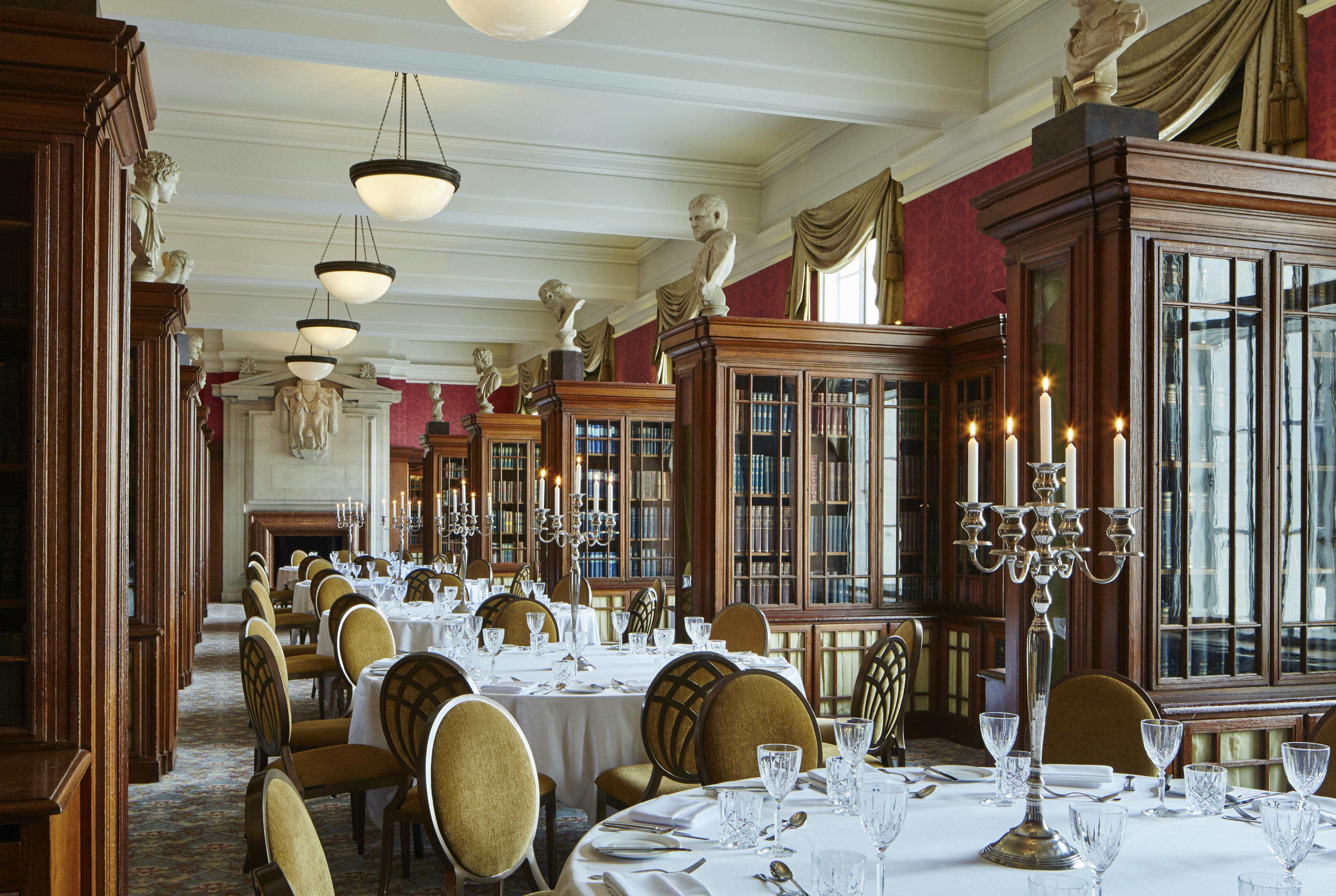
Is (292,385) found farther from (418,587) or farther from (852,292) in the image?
(852,292)

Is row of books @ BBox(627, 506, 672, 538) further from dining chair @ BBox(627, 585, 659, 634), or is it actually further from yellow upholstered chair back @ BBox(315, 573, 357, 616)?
yellow upholstered chair back @ BBox(315, 573, 357, 616)

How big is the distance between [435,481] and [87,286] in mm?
14019

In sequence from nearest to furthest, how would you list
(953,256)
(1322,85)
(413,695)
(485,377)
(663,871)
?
(663,871) → (413,695) → (1322,85) → (953,256) → (485,377)

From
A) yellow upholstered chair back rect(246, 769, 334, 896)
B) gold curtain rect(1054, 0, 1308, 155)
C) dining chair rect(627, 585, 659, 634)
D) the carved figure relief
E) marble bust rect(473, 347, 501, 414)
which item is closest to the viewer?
yellow upholstered chair back rect(246, 769, 334, 896)

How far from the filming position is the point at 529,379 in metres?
18.6

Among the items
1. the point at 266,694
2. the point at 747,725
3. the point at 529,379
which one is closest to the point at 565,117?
the point at 266,694

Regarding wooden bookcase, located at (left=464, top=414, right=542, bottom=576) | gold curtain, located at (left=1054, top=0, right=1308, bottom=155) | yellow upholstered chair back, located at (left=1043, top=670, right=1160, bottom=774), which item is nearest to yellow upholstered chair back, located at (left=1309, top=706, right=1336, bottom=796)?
yellow upholstered chair back, located at (left=1043, top=670, right=1160, bottom=774)

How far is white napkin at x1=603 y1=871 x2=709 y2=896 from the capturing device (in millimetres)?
2270

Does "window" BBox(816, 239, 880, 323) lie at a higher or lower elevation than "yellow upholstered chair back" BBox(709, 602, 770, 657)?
higher

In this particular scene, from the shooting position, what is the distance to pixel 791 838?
106 inches

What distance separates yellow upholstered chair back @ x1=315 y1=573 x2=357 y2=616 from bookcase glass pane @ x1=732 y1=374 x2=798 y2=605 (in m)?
3.40

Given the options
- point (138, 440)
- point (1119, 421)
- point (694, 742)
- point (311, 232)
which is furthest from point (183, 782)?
point (311, 232)

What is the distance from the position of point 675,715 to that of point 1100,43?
3.11m

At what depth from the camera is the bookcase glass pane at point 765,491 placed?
781 centimetres
